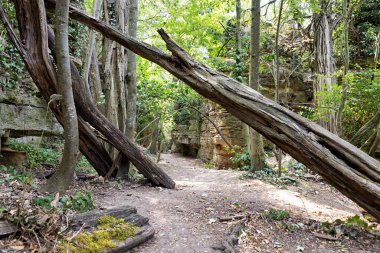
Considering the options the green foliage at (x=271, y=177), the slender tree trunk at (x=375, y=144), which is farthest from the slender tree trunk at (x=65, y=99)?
the slender tree trunk at (x=375, y=144)

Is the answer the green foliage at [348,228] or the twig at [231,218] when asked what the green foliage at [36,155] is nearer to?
the twig at [231,218]

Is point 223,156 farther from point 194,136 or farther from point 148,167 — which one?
point 148,167

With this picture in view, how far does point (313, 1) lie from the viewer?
24.1 feet

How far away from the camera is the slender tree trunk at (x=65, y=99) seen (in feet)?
12.8

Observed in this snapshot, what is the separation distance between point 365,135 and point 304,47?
5.46 m

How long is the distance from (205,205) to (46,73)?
11.7 ft

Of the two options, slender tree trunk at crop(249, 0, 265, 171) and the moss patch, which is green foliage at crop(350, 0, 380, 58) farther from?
the moss patch

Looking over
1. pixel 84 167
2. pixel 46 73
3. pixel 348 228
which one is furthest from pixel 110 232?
pixel 84 167

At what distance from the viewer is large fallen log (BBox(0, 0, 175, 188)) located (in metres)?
4.46

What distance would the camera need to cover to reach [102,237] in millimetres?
2662

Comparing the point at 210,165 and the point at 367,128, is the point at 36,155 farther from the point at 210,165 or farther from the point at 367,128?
the point at 210,165

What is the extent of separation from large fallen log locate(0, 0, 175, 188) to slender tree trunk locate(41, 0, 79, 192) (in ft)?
2.52

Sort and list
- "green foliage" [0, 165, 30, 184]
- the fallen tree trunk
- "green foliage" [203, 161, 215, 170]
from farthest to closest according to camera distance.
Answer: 1. "green foliage" [203, 161, 215, 170]
2. the fallen tree trunk
3. "green foliage" [0, 165, 30, 184]

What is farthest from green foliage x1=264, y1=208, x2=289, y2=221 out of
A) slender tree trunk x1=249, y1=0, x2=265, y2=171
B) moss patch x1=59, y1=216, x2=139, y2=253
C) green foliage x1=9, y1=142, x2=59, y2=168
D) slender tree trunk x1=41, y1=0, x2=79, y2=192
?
green foliage x1=9, y1=142, x2=59, y2=168
